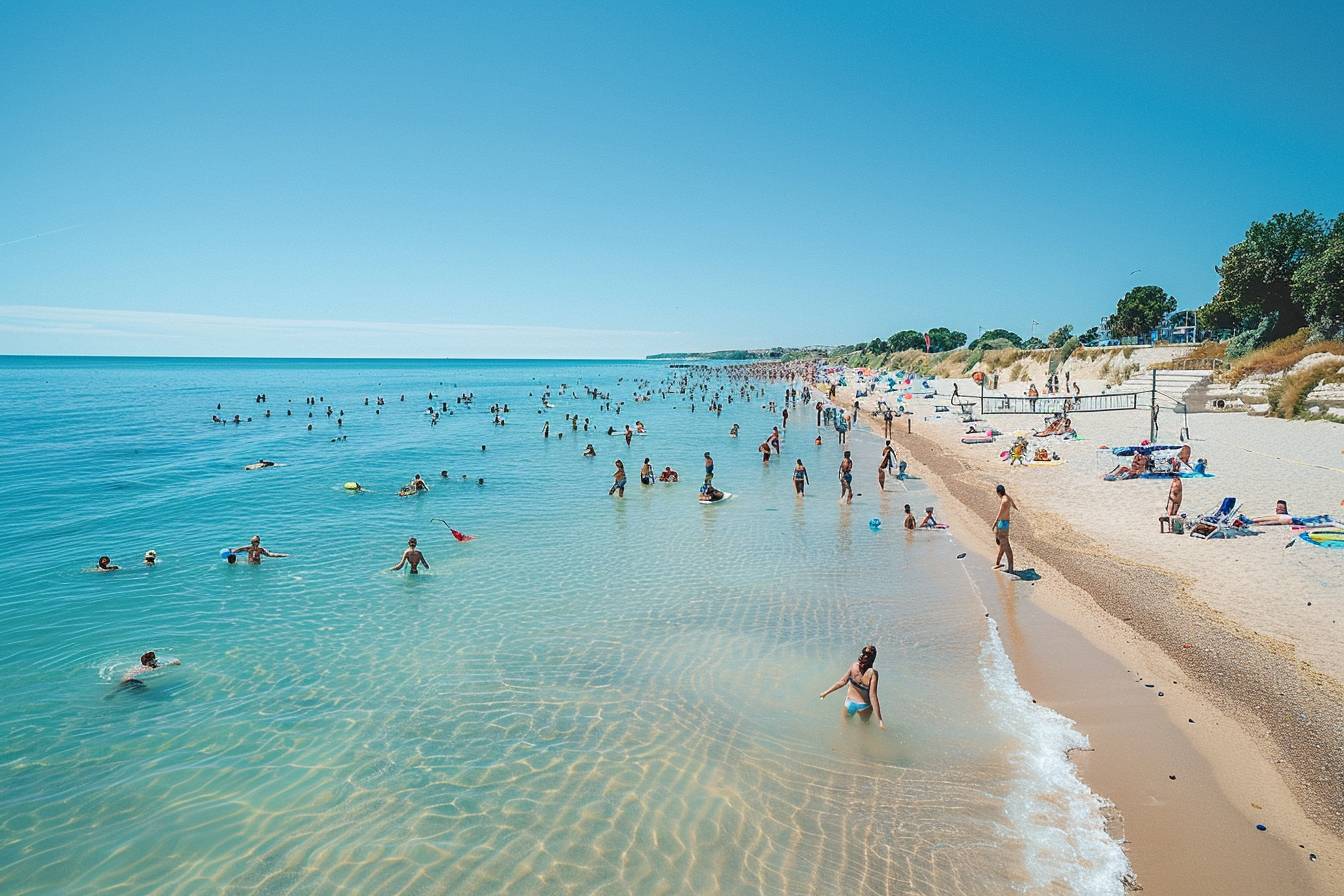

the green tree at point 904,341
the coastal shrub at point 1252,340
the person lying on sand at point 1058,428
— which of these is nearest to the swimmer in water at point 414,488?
the person lying on sand at point 1058,428

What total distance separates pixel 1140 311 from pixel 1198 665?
72892 millimetres

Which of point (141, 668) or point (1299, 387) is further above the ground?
point (1299, 387)

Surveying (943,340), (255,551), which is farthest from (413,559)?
(943,340)

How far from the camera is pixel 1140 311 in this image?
222ft

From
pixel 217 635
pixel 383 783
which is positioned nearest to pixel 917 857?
pixel 383 783

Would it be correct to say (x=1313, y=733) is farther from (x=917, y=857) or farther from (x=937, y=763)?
(x=917, y=857)

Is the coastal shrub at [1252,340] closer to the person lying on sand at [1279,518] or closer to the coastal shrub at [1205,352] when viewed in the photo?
the coastal shrub at [1205,352]

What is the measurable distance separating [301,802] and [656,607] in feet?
22.2

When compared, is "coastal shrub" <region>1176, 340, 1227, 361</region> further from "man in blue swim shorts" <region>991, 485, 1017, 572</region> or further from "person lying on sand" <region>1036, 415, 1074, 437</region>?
"man in blue swim shorts" <region>991, 485, 1017, 572</region>

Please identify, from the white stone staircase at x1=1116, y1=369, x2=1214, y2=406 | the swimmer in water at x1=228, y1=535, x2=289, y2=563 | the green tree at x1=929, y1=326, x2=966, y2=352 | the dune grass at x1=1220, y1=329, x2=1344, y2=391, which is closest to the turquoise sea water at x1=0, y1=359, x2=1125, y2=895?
the swimmer in water at x1=228, y1=535, x2=289, y2=563

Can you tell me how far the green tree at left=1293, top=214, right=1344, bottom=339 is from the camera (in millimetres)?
29328

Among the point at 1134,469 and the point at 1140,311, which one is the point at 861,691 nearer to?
the point at 1134,469

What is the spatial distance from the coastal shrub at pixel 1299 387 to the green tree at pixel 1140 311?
46038 millimetres

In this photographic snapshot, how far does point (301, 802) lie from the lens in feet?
24.3
